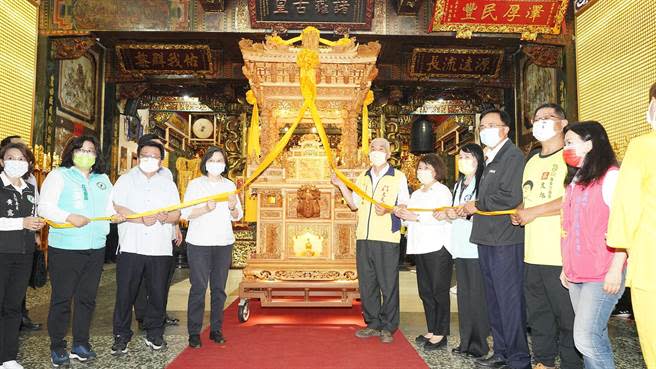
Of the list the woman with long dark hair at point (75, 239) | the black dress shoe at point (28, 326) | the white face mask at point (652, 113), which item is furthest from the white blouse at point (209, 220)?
the white face mask at point (652, 113)

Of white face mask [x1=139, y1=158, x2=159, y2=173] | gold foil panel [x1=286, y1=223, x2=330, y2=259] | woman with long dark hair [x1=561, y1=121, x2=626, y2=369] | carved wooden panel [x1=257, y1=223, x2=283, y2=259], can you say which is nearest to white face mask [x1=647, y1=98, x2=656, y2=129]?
woman with long dark hair [x1=561, y1=121, x2=626, y2=369]

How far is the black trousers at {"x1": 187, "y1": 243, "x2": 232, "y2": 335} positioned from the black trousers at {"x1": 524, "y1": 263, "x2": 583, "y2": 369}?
7.12 ft

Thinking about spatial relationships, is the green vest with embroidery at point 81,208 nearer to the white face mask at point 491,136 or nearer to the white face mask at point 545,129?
the white face mask at point 491,136

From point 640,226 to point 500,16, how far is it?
622 cm

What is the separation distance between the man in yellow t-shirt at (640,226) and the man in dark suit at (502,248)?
3.93 ft

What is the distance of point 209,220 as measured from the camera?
3738 millimetres

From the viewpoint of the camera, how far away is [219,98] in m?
12.7

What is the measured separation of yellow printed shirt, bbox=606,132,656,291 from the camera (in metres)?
1.82

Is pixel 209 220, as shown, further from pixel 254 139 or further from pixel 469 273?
pixel 254 139

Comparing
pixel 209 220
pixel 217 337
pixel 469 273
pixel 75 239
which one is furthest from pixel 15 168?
pixel 469 273

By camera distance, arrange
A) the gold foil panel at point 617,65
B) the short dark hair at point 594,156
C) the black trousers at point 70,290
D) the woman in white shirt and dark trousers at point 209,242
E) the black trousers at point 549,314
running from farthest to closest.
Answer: the gold foil panel at point 617,65 → the woman in white shirt and dark trousers at point 209,242 → the black trousers at point 70,290 → the black trousers at point 549,314 → the short dark hair at point 594,156

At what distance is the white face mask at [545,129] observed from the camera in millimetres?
2875

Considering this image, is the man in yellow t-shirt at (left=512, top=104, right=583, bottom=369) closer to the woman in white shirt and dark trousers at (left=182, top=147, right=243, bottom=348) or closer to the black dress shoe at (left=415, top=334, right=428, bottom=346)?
the black dress shoe at (left=415, top=334, right=428, bottom=346)

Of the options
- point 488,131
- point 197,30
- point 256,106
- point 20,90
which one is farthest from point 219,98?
point 488,131
